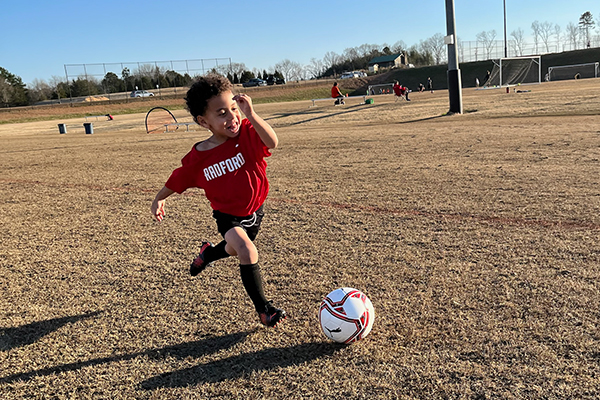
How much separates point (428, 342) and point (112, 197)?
6.51 metres

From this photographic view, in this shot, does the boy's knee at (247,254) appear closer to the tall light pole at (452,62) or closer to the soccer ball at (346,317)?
the soccer ball at (346,317)

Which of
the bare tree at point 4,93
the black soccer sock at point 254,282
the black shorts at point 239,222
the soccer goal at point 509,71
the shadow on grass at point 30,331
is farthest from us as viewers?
the bare tree at point 4,93

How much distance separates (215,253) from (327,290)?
0.94 m

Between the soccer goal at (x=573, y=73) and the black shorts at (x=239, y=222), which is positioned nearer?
the black shorts at (x=239, y=222)

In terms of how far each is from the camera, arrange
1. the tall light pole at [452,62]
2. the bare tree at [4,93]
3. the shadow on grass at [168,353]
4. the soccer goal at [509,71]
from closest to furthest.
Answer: the shadow on grass at [168,353], the tall light pole at [452,62], the soccer goal at [509,71], the bare tree at [4,93]

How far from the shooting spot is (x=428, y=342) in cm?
288

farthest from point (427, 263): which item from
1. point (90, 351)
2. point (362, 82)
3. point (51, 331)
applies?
point (362, 82)

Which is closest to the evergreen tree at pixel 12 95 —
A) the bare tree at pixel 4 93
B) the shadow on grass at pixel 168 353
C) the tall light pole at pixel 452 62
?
the bare tree at pixel 4 93

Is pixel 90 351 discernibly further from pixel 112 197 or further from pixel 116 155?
pixel 116 155

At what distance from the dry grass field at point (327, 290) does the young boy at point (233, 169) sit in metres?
0.47

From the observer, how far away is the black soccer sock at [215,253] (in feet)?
11.9

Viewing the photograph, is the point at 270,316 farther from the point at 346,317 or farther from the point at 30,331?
the point at 30,331

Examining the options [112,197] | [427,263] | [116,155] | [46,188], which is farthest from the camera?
[116,155]

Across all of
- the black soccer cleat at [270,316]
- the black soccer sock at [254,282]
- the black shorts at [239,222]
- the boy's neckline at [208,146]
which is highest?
the boy's neckline at [208,146]
